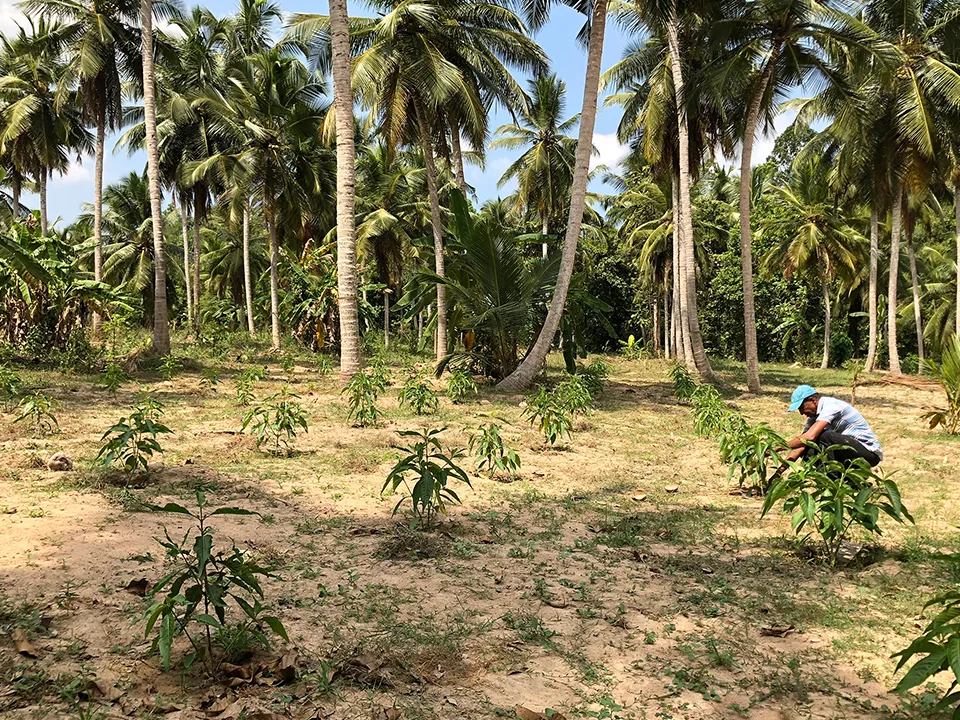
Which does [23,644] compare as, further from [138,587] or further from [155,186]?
[155,186]

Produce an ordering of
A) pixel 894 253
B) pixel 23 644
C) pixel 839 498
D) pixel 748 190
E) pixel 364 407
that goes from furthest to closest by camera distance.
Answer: pixel 894 253, pixel 748 190, pixel 364 407, pixel 839 498, pixel 23 644

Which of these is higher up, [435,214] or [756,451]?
[435,214]

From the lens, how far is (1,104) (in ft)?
74.8

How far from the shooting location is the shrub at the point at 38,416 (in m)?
7.48

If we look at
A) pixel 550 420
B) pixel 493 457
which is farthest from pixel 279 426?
pixel 550 420

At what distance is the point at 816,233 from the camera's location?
84.6ft

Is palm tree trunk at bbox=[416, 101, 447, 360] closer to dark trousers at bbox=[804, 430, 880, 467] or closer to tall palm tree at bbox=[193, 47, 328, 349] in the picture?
tall palm tree at bbox=[193, 47, 328, 349]

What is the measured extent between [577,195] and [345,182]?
13.8ft

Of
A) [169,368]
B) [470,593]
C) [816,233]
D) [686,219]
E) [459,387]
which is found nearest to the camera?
[470,593]

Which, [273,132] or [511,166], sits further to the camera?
[511,166]

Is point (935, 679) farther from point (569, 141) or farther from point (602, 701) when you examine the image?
point (569, 141)

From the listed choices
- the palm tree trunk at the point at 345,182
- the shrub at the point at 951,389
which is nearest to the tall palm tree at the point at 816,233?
the shrub at the point at 951,389

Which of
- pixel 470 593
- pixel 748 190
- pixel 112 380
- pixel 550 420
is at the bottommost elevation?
pixel 470 593

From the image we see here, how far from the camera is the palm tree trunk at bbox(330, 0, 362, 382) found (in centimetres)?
1118
